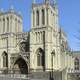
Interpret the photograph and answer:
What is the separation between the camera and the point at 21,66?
73.8 meters

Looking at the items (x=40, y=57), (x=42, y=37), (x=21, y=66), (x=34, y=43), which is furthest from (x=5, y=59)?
(x=42, y=37)

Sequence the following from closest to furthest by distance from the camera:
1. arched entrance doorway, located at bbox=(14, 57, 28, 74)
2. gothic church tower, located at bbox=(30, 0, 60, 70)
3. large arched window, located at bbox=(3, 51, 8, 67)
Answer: gothic church tower, located at bbox=(30, 0, 60, 70)
arched entrance doorway, located at bbox=(14, 57, 28, 74)
large arched window, located at bbox=(3, 51, 8, 67)

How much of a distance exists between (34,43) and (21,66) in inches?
292

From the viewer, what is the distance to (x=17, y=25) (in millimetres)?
79812

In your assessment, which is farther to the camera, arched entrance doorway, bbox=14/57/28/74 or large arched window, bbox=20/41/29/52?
large arched window, bbox=20/41/29/52

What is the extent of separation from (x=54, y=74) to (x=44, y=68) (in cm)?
595

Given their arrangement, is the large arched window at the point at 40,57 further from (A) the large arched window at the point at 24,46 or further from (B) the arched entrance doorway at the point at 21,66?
(A) the large arched window at the point at 24,46

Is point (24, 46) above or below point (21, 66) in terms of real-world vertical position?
above

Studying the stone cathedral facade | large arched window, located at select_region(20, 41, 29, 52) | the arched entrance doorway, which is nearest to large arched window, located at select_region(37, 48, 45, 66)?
the stone cathedral facade

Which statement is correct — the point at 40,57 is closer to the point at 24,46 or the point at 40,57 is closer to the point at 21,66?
the point at 21,66

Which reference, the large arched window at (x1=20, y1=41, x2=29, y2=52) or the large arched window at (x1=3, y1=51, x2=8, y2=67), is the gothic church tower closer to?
the large arched window at (x1=20, y1=41, x2=29, y2=52)

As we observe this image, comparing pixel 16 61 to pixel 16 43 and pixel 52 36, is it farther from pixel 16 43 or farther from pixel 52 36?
pixel 52 36

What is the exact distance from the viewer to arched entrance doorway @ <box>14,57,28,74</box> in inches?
2869

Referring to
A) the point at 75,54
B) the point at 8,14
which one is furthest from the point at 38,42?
the point at 75,54
